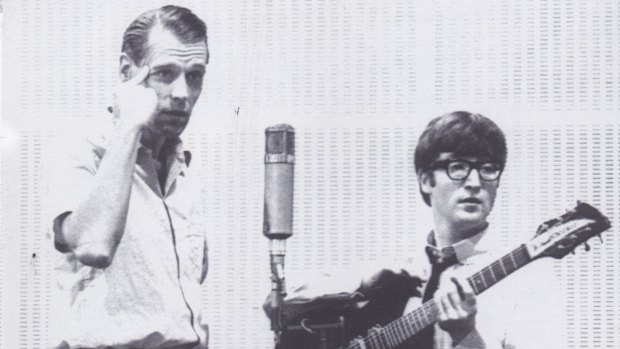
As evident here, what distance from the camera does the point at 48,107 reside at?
2.74 metres

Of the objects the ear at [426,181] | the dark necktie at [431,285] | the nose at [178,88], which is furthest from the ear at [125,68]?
the dark necktie at [431,285]

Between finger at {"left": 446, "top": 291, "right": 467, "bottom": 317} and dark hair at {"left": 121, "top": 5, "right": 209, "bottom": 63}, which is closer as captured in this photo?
finger at {"left": 446, "top": 291, "right": 467, "bottom": 317}

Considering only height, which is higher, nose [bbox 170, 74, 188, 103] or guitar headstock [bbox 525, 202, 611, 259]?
nose [bbox 170, 74, 188, 103]

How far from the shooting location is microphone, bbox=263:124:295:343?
262 centimetres

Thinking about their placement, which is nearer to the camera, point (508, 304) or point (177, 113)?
point (508, 304)

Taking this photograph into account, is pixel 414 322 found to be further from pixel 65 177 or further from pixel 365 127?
pixel 65 177

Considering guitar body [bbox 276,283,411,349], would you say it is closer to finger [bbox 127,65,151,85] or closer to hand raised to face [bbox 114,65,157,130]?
hand raised to face [bbox 114,65,157,130]

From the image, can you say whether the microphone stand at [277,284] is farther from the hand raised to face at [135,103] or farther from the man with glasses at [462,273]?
the hand raised to face at [135,103]

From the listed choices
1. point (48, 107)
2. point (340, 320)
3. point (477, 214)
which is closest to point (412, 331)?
point (340, 320)

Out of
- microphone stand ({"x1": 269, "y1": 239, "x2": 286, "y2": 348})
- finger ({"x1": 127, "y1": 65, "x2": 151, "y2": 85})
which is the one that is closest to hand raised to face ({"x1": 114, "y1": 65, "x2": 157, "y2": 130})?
finger ({"x1": 127, "y1": 65, "x2": 151, "y2": 85})

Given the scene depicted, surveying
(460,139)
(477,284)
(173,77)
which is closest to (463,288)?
(477,284)

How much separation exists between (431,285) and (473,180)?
1.15 feet

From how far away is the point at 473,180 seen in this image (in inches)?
103

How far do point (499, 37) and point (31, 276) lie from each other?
1666 millimetres
